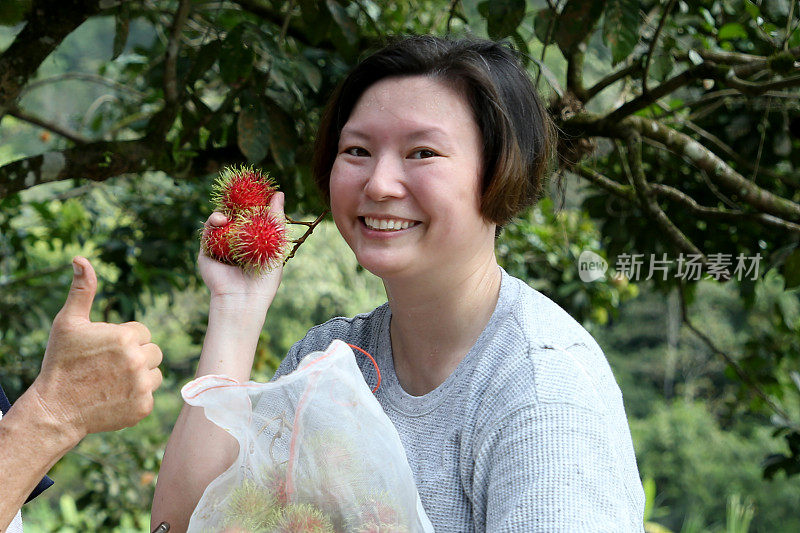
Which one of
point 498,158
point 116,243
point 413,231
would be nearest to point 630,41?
point 498,158

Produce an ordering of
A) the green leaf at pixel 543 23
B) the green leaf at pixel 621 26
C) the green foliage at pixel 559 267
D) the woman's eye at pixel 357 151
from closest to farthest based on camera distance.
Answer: the woman's eye at pixel 357 151, the green leaf at pixel 621 26, the green leaf at pixel 543 23, the green foliage at pixel 559 267

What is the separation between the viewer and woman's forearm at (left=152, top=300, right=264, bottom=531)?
0.95m

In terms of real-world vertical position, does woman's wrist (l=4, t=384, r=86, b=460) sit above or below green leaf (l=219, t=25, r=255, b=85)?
below

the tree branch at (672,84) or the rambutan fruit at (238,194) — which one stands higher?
the tree branch at (672,84)

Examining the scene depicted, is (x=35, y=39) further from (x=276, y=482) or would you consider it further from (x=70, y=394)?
(x=276, y=482)


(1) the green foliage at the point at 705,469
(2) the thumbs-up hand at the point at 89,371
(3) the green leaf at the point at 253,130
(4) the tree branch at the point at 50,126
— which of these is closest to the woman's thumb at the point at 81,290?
(2) the thumbs-up hand at the point at 89,371

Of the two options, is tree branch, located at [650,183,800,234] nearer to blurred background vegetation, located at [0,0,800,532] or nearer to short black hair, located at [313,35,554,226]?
blurred background vegetation, located at [0,0,800,532]

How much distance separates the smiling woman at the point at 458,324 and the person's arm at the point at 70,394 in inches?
6.8

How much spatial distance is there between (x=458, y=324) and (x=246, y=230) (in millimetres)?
295

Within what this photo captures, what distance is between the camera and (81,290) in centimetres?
74

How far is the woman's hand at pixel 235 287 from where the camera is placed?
0.98 metres

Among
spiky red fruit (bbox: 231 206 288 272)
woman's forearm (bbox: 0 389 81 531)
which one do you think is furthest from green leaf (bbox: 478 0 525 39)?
woman's forearm (bbox: 0 389 81 531)

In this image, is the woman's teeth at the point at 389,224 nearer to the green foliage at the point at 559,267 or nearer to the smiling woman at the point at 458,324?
the smiling woman at the point at 458,324

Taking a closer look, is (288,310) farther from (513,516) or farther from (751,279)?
(513,516)
